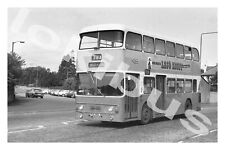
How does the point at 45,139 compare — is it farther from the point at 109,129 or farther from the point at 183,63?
the point at 183,63

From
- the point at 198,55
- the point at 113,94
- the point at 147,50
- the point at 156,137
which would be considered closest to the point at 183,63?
the point at 198,55

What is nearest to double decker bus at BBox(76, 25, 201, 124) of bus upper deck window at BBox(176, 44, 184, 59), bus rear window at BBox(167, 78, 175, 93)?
bus rear window at BBox(167, 78, 175, 93)

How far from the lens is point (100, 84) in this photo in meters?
13.9

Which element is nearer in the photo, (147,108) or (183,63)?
(147,108)

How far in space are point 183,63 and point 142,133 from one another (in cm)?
711

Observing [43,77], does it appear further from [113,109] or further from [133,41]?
[113,109]

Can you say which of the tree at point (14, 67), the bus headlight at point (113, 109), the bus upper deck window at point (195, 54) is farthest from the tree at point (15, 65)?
the bus headlight at point (113, 109)

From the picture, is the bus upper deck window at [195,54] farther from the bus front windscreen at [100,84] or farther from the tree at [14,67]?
the tree at [14,67]

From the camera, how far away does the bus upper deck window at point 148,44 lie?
15.1m

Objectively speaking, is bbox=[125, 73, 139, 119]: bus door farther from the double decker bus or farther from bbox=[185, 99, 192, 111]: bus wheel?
bbox=[185, 99, 192, 111]: bus wheel

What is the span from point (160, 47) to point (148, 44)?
112 centimetres

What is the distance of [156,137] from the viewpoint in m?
11.4

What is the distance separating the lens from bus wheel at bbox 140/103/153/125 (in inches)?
589

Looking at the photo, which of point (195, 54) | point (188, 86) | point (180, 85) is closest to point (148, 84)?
point (180, 85)
